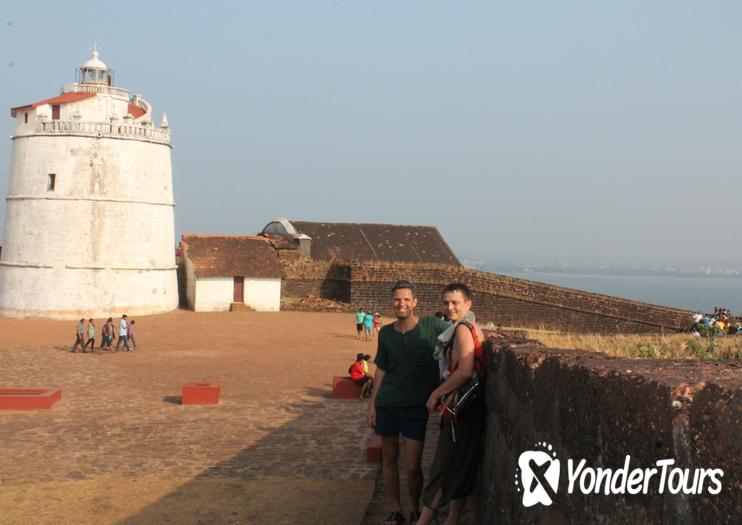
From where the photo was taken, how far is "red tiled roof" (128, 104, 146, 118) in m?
30.5

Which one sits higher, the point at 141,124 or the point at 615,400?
the point at 141,124

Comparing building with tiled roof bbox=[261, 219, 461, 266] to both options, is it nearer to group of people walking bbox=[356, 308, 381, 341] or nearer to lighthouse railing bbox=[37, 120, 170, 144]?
lighthouse railing bbox=[37, 120, 170, 144]

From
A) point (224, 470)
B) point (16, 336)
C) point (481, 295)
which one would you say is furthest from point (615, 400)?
point (481, 295)

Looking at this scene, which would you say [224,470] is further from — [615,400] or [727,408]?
[727,408]

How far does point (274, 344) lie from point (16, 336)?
7889 mm

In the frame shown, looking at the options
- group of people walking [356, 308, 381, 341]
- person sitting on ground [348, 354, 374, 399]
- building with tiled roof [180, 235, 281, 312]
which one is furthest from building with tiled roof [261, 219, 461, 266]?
person sitting on ground [348, 354, 374, 399]

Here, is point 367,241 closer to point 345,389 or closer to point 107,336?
point 107,336

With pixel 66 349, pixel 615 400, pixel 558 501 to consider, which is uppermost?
pixel 615 400

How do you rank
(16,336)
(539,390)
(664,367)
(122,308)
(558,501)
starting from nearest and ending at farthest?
1. (664,367)
2. (558,501)
3. (539,390)
4. (16,336)
5. (122,308)

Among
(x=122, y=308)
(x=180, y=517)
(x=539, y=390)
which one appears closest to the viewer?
(x=539, y=390)

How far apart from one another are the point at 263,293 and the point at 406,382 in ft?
85.8

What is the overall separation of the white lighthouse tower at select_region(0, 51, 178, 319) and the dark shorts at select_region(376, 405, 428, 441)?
2470 cm

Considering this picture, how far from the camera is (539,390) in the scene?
166 inches

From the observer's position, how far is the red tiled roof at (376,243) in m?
36.6
